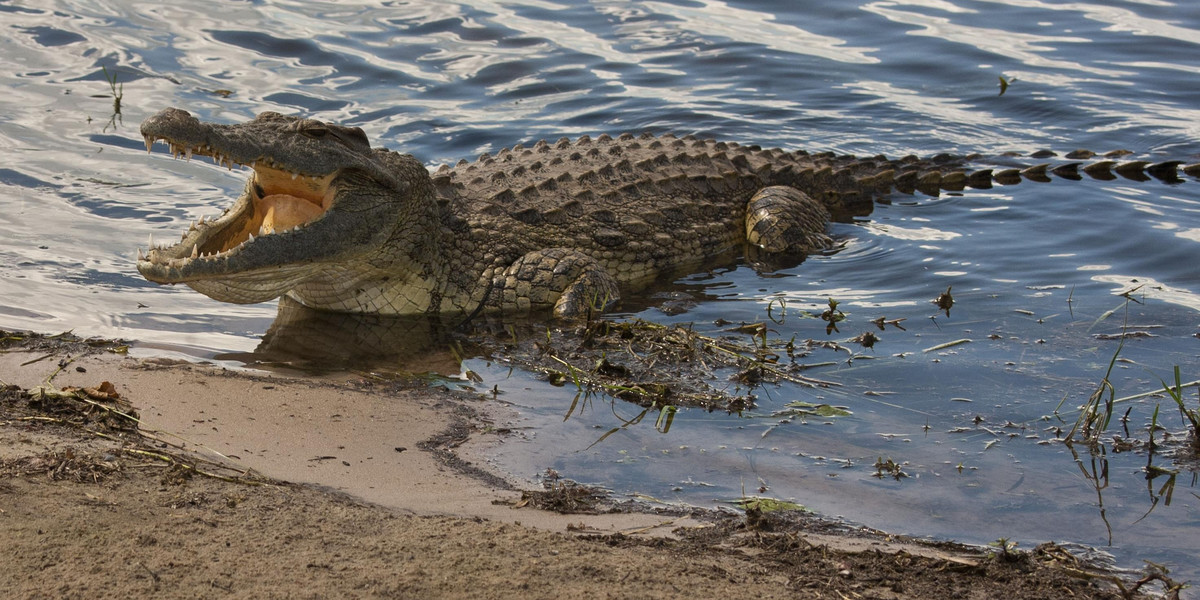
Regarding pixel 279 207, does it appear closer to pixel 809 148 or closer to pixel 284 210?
pixel 284 210

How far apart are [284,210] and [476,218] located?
4.07 ft

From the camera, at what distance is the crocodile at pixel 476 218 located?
6.51 meters

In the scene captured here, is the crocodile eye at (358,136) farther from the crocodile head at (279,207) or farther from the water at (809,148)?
the water at (809,148)

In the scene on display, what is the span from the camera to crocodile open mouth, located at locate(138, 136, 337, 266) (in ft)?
21.2

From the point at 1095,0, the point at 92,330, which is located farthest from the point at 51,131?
the point at 1095,0

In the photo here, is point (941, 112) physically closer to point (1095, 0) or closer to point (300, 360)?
point (1095, 0)

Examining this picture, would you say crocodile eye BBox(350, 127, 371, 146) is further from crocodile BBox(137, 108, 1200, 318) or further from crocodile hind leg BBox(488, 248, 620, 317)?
crocodile hind leg BBox(488, 248, 620, 317)

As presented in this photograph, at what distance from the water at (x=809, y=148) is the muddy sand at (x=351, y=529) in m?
0.37

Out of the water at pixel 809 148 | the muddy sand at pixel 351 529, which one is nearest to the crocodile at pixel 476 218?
the water at pixel 809 148

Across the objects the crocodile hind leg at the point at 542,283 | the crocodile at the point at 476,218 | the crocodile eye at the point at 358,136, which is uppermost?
the crocodile eye at the point at 358,136

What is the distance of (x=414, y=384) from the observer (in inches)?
233

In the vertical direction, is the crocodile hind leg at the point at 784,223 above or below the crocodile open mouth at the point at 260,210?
below

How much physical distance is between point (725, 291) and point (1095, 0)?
10.1m

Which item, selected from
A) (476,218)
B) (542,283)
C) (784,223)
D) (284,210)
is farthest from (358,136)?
(784,223)
